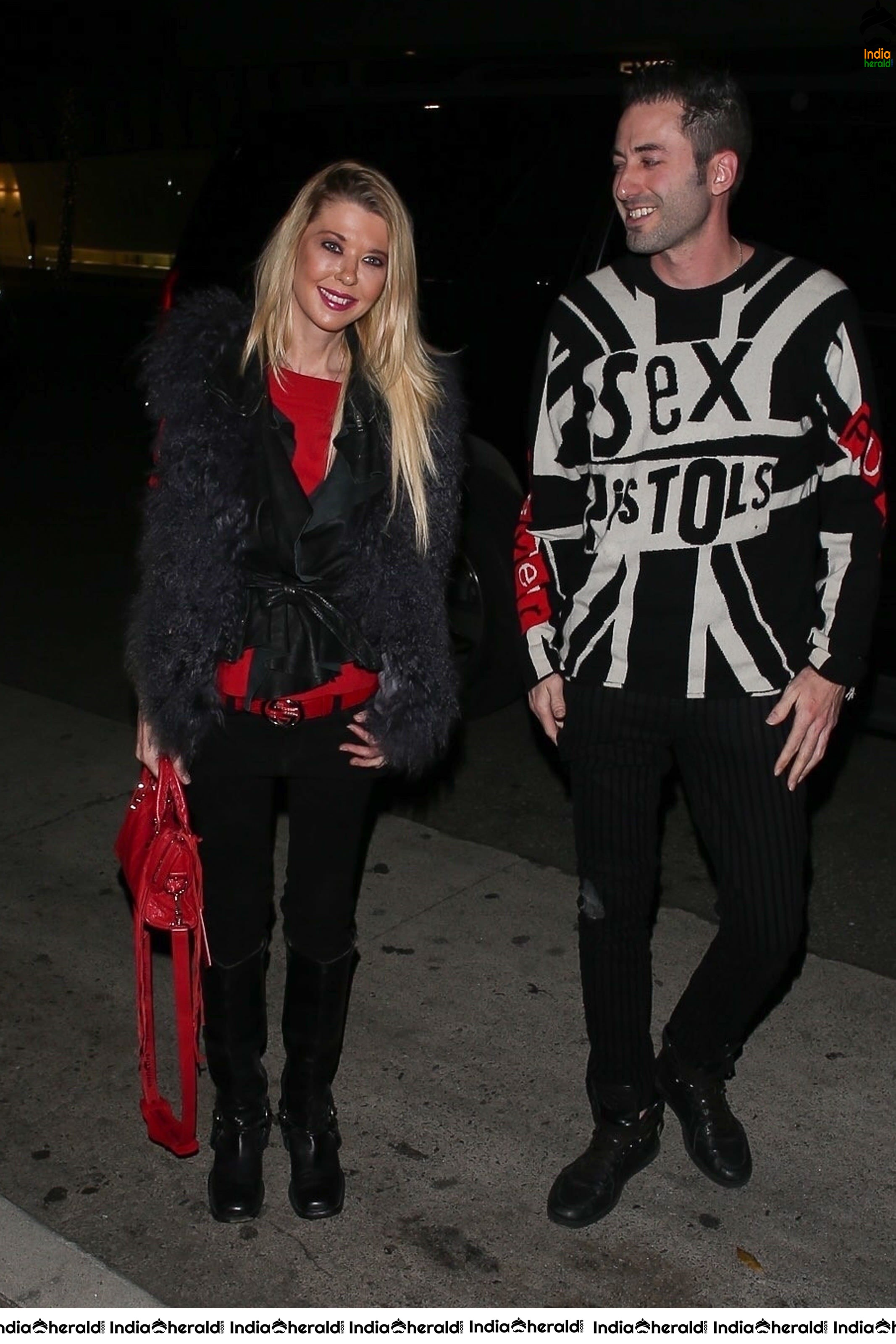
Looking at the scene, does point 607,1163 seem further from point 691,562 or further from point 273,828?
point 691,562

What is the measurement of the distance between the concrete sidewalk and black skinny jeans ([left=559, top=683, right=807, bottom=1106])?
1.15 ft

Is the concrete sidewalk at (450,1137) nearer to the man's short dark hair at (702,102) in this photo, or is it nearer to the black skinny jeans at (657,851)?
the black skinny jeans at (657,851)

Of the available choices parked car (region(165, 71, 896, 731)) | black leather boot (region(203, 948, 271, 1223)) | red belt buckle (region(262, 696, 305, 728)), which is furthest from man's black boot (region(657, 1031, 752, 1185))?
parked car (region(165, 71, 896, 731))

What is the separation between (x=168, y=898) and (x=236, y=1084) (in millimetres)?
489

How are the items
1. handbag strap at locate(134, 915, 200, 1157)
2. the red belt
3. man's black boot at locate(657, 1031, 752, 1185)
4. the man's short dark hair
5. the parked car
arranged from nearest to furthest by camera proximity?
the man's short dark hair, the red belt, handbag strap at locate(134, 915, 200, 1157), man's black boot at locate(657, 1031, 752, 1185), the parked car

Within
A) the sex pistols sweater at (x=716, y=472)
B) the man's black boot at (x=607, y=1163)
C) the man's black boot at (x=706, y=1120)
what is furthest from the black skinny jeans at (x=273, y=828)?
the man's black boot at (x=706, y=1120)

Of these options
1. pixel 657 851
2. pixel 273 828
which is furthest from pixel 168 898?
pixel 657 851

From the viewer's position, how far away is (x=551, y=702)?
3.38 metres

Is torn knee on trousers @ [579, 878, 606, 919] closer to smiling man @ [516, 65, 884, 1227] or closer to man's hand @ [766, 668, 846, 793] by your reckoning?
smiling man @ [516, 65, 884, 1227]

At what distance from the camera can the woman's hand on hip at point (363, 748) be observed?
129 inches

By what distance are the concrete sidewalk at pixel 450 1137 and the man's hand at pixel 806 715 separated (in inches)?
38.7

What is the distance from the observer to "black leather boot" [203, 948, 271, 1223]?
11.2 feet
